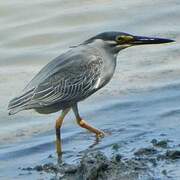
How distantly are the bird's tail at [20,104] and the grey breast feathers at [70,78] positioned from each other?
0.39ft

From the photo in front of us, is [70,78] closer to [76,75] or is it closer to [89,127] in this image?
[76,75]

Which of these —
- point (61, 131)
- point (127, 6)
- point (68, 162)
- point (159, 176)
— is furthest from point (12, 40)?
point (159, 176)

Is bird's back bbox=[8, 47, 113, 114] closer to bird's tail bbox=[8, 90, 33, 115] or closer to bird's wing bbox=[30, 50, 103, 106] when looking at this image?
bird's wing bbox=[30, 50, 103, 106]

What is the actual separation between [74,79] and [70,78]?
4cm

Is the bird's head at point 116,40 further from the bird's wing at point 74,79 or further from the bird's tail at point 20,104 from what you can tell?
the bird's tail at point 20,104

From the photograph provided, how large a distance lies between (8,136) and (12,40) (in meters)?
3.40

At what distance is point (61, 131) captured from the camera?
9406 mm

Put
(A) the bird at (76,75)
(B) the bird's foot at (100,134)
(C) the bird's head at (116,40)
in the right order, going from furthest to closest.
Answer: (B) the bird's foot at (100,134), (C) the bird's head at (116,40), (A) the bird at (76,75)

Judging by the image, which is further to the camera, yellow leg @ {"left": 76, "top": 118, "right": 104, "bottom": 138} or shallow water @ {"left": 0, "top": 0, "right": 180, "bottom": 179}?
yellow leg @ {"left": 76, "top": 118, "right": 104, "bottom": 138}

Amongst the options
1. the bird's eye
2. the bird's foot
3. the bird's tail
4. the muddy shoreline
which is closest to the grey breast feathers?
the bird's tail

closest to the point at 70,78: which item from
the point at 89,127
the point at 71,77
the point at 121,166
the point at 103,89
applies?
the point at 71,77

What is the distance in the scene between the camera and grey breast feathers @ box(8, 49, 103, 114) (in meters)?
8.77

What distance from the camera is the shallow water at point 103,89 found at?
348 inches

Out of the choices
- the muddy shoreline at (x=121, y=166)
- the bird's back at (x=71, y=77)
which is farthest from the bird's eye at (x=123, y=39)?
the muddy shoreline at (x=121, y=166)
